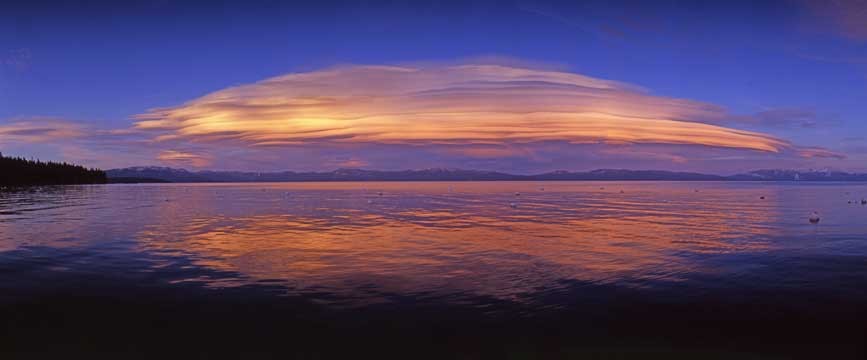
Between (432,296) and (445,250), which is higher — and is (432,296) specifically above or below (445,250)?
below

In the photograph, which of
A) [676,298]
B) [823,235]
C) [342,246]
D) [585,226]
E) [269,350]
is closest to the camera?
[269,350]

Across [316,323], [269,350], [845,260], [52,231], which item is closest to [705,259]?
[845,260]

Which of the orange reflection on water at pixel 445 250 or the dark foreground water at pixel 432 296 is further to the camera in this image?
the orange reflection on water at pixel 445 250

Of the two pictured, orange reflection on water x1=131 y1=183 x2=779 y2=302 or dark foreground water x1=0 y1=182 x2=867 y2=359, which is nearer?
dark foreground water x1=0 y1=182 x2=867 y2=359

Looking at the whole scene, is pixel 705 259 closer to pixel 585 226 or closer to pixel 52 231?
pixel 585 226

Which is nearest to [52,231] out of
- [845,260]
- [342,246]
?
[342,246]

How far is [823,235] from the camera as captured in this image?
103 feet

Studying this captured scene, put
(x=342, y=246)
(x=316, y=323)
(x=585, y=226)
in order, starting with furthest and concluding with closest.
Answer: (x=585, y=226)
(x=342, y=246)
(x=316, y=323)

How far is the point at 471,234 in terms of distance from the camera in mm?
31984

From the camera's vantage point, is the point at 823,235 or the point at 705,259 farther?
the point at 823,235

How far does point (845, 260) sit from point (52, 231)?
4093cm

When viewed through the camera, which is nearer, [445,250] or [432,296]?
[432,296]

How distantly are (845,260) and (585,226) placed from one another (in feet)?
53.0

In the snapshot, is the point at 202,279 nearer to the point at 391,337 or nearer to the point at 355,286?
the point at 355,286
